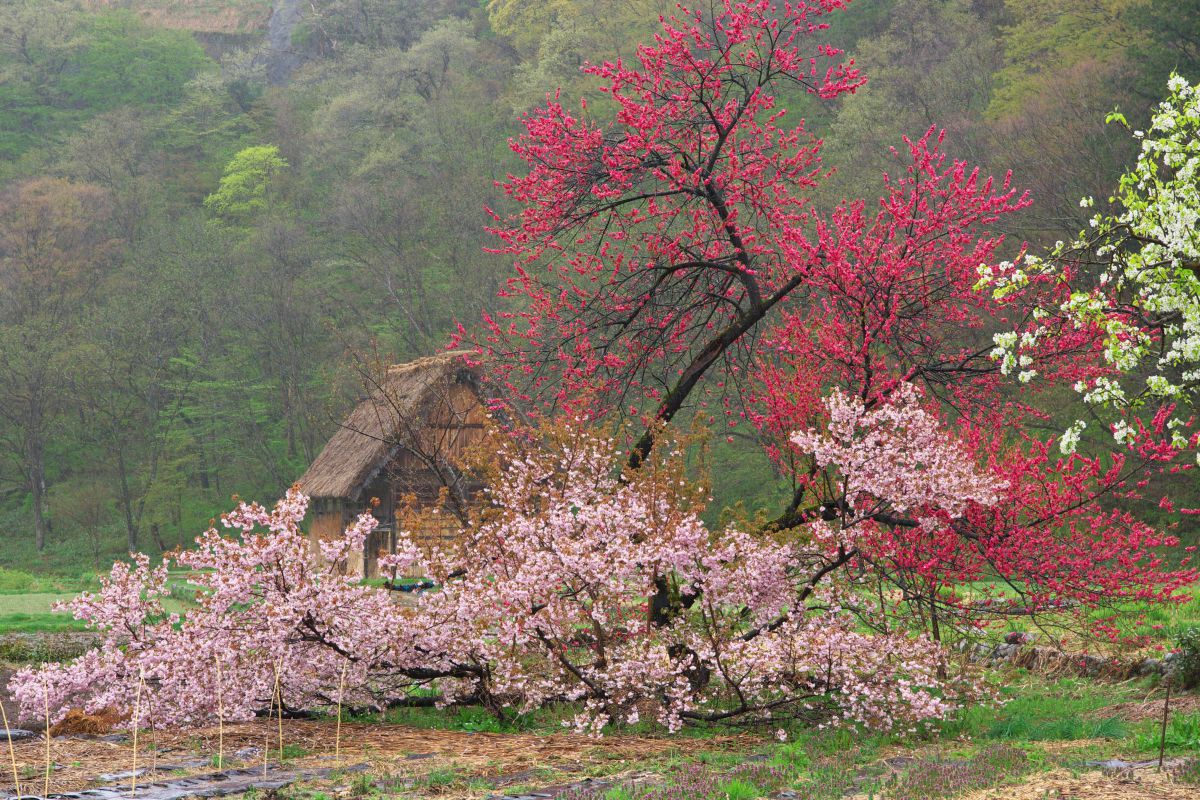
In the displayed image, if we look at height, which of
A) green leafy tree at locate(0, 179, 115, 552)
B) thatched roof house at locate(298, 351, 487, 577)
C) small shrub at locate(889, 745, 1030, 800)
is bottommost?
small shrub at locate(889, 745, 1030, 800)

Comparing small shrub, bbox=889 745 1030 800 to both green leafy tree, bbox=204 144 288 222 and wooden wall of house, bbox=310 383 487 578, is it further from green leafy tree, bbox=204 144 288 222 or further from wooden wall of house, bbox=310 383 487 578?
green leafy tree, bbox=204 144 288 222

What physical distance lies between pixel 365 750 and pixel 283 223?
4234 centimetres

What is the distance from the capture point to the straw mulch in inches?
347

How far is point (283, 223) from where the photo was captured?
162 ft

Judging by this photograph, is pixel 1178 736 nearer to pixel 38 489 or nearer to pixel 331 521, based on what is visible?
pixel 331 521

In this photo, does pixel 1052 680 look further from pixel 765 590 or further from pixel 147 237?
pixel 147 237

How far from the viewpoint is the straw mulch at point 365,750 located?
8805 millimetres

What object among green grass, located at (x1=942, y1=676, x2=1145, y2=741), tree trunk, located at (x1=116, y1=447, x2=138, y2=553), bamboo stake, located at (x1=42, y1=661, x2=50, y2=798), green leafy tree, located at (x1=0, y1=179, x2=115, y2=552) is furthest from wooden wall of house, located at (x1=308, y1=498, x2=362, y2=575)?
green grass, located at (x1=942, y1=676, x2=1145, y2=741)

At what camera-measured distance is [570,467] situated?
38.2 ft

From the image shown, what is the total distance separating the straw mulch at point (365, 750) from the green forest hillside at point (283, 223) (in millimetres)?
21456

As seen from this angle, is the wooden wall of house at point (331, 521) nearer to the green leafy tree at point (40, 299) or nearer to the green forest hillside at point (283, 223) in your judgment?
the green forest hillside at point (283, 223)

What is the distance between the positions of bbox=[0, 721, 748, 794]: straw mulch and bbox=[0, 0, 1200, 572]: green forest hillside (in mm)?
21456

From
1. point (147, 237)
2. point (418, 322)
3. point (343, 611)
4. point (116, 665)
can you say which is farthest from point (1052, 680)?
point (147, 237)

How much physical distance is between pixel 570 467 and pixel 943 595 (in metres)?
3.64
